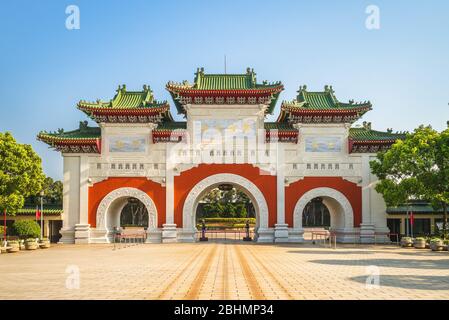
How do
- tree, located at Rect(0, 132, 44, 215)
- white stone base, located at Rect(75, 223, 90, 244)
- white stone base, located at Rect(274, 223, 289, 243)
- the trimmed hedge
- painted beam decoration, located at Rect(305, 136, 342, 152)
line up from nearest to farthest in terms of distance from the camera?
tree, located at Rect(0, 132, 44, 215) → white stone base, located at Rect(75, 223, 90, 244) → white stone base, located at Rect(274, 223, 289, 243) → painted beam decoration, located at Rect(305, 136, 342, 152) → the trimmed hedge

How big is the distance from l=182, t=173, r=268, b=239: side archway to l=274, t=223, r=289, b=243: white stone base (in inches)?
32.0

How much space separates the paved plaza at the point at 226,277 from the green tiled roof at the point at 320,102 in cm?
1321

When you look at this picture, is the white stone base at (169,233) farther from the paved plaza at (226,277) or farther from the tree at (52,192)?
the tree at (52,192)

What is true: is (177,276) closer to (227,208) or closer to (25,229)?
(25,229)

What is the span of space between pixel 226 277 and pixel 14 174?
19.6 metres

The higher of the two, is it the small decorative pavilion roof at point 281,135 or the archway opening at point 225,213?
the small decorative pavilion roof at point 281,135

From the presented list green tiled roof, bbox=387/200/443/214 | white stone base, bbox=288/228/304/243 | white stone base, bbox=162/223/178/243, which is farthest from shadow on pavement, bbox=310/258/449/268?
green tiled roof, bbox=387/200/443/214

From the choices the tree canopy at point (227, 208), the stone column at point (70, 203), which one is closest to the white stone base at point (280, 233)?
the stone column at point (70, 203)

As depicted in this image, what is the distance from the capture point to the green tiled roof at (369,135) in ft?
108

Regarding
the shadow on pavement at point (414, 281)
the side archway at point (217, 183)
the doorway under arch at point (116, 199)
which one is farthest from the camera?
the side archway at point (217, 183)

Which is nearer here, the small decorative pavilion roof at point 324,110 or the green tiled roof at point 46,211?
the small decorative pavilion roof at point 324,110

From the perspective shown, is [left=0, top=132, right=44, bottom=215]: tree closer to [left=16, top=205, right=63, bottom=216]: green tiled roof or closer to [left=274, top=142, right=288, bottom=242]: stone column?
[left=16, top=205, right=63, bottom=216]: green tiled roof

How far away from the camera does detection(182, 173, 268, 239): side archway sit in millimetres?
32188

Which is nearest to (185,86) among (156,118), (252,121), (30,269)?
(156,118)
